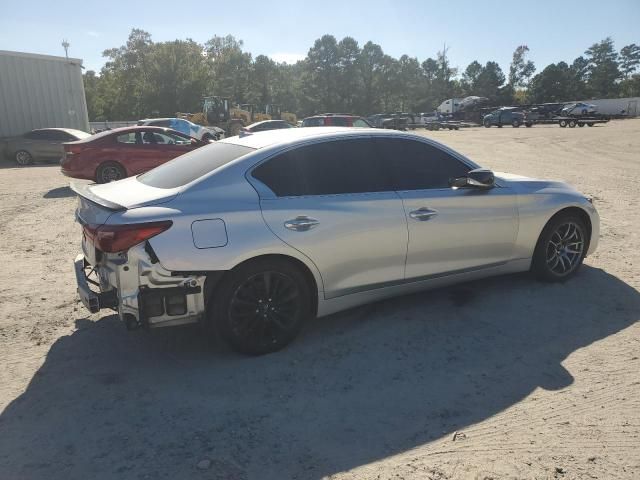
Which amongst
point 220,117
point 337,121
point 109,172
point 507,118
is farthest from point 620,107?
point 109,172

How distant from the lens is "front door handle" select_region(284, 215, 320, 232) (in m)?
3.52

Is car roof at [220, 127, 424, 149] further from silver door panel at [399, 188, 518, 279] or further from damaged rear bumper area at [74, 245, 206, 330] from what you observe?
damaged rear bumper area at [74, 245, 206, 330]

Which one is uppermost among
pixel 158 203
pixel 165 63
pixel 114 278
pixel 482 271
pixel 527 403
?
pixel 165 63

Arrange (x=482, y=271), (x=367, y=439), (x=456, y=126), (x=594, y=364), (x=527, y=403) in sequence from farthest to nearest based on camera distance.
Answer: (x=456, y=126)
(x=482, y=271)
(x=594, y=364)
(x=527, y=403)
(x=367, y=439)

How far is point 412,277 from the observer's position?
13.5ft

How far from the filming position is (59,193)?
1131cm

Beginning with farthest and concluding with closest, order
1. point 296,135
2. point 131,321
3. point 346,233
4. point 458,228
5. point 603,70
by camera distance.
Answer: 1. point 603,70
2. point 458,228
3. point 296,135
4. point 346,233
5. point 131,321

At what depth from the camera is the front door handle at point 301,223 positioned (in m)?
3.52

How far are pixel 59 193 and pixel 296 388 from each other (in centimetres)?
1016

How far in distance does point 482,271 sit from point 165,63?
230 feet

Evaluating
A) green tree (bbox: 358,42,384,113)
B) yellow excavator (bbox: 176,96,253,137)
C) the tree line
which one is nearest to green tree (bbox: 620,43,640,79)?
the tree line

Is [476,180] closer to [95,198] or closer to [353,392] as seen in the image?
[353,392]

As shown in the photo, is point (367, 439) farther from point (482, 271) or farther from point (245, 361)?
point (482, 271)

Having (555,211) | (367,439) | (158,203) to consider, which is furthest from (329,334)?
(555,211)
